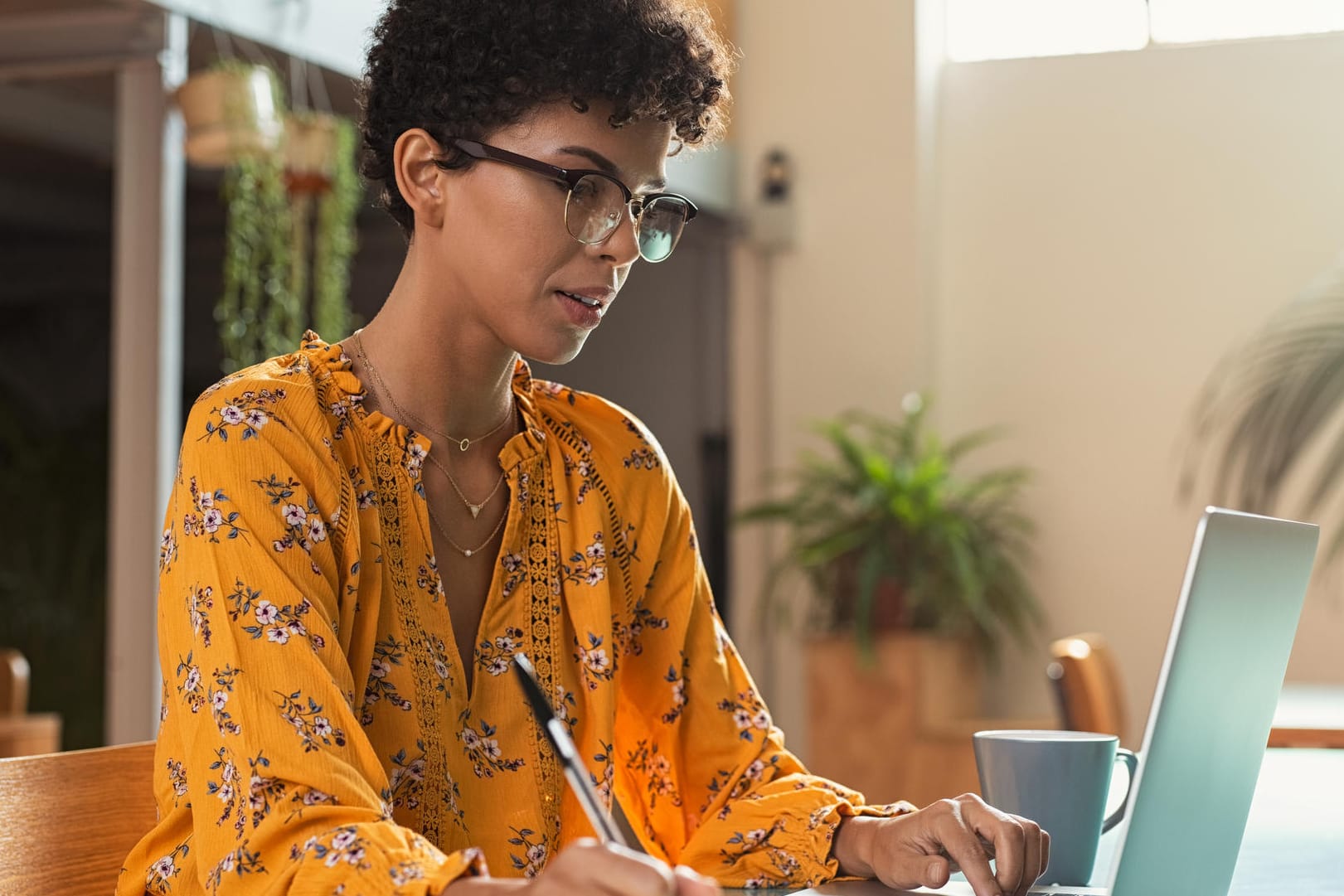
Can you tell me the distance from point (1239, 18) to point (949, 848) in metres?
5.32

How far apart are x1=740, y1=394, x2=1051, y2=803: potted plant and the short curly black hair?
3.86m

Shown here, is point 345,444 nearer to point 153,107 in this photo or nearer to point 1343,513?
point 153,107

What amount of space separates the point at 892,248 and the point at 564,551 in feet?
15.3

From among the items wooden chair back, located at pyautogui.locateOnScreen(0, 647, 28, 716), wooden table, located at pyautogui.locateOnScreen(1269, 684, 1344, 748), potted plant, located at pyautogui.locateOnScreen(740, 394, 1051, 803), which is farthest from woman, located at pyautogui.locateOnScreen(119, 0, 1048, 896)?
potted plant, located at pyautogui.locateOnScreen(740, 394, 1051, 803)

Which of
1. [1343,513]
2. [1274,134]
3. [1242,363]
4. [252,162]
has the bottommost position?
[1343,513]

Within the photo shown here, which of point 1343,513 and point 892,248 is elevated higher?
point 892,248

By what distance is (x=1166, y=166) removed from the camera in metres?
5.71

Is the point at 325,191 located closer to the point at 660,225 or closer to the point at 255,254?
the point at 255,254

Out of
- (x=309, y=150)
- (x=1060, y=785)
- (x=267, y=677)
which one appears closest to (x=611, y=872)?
(x=267, y=677)

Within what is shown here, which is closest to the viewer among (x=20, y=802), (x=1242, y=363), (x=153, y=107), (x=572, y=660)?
(x=20, y=802)

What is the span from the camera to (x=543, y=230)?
1212 millimetres

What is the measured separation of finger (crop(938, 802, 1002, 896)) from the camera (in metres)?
1.01

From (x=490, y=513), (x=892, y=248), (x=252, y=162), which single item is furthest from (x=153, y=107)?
(x=892, y=248)

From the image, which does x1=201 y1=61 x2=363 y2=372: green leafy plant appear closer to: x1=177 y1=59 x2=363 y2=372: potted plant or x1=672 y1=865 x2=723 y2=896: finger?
x1=177 y1=59 x2=363 y2=372: potted plant
